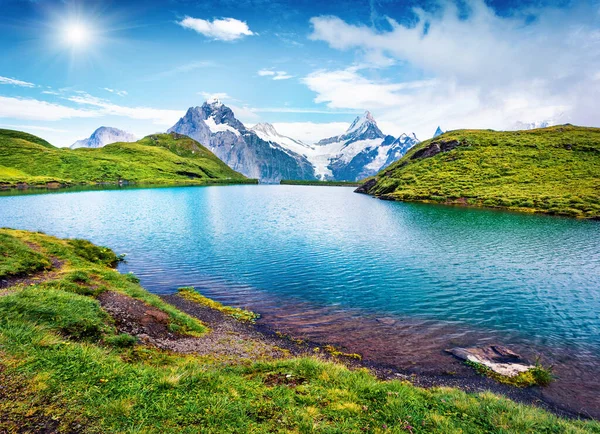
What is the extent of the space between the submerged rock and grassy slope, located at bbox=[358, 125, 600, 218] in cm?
10631

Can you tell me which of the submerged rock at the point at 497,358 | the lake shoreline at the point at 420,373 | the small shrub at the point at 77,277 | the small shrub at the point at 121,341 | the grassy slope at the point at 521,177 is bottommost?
the lake shoreline at the point at 420,373

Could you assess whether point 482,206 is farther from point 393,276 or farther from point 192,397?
point 192,397

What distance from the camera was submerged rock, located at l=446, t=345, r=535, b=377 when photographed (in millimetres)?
20258

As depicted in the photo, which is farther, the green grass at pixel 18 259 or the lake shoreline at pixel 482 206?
the lake shoreline at pixel 482 206

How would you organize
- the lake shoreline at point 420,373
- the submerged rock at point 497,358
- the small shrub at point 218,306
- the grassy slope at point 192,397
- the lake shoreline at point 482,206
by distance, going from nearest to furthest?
the grassy slope at point 192,397
the lake shoreline at point 420,373
the submerged rock at point 497,358
the small shrub at point 218,306
the lake shoreline at point 482,206

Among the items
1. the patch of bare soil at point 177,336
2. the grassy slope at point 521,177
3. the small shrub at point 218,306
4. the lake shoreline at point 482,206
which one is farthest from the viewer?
the grassy slope at point 521,177

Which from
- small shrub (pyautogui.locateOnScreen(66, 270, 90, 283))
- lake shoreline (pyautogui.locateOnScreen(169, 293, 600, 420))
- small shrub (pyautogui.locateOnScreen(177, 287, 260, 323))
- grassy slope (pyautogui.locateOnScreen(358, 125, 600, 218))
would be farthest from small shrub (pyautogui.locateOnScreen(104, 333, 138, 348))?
grassy slope (pyautogui.locateOnScreen(358, 125, 600, 218))

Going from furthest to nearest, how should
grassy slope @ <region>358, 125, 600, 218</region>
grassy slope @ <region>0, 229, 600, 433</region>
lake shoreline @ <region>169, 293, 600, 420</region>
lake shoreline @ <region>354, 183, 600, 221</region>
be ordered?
grassy slope @ <region>358, 125, 600, 218</region> < lake shoreline @ <region>354, 183, 600, 221</region> < lake shoreline @ <region>169, 293, 600, 420</region> < grassy slope @ <region>0, 229, 600, 433</region>

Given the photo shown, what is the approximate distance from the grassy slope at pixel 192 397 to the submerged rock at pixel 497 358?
22.5ft

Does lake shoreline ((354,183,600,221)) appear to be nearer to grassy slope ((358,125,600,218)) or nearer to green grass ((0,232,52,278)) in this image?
grassy slope ((358,125,600,218))

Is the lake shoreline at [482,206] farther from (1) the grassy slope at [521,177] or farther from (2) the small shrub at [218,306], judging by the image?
(2) the small shrub at [218,306]

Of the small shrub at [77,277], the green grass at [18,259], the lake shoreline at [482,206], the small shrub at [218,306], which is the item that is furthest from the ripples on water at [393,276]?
the lake shoreline at [482,206]

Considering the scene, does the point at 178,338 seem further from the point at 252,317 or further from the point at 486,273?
the point at 486,273

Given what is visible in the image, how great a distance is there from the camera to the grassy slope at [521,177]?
4582 inches
